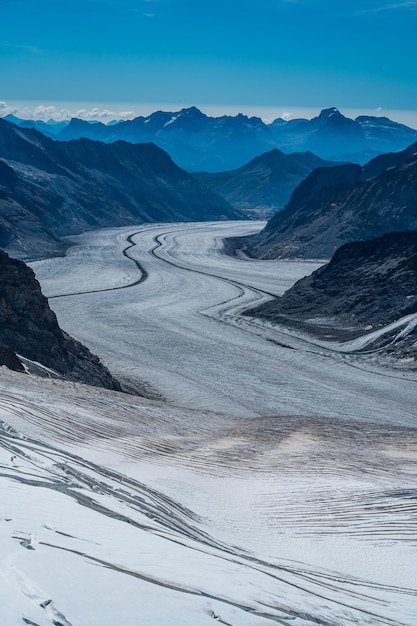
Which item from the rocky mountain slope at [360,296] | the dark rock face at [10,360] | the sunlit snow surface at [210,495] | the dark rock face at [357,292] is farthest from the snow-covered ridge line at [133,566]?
the dark rock face at [357,292]

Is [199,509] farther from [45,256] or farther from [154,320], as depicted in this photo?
[45,256]

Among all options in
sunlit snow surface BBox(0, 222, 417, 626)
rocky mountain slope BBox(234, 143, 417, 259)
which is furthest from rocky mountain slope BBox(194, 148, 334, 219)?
sunlit snow surface BBox(0, 222, 417, 626)

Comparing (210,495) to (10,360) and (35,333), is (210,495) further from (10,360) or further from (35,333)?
(35,333)

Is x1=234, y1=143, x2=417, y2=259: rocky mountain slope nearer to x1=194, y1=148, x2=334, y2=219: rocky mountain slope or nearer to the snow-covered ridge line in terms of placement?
the snow-covered ridge line

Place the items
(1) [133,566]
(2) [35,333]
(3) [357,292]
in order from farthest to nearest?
1. (3) [357,292]
2. (2) [35,333]
3. (1) [133,566]

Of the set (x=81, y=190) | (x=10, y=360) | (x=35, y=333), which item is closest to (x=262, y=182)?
(x=81, y=190)

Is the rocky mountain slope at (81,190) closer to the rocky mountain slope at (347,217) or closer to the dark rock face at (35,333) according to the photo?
the rocky mountain slope at (347,217)
